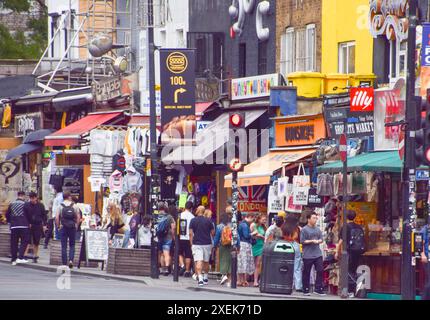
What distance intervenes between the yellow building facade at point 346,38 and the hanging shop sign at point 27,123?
65.9 ft

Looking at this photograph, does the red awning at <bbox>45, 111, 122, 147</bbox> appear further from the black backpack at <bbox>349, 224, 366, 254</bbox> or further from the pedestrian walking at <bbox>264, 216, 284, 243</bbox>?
the black backpack at <bbox>349, 224, 366, 254</bbox>

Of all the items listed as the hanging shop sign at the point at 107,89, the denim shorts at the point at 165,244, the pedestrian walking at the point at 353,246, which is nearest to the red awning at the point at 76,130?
the hanging shop sign at the point at 107,89

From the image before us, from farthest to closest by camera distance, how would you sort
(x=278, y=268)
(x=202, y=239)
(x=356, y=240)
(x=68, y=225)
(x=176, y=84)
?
(x=176, y=84) → (x=68, y=225) → (x=202, y=239) → (x=278, y=268) → (x=356, y=240)

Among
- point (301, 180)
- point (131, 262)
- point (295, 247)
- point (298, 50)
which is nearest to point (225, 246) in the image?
point (295, 247)

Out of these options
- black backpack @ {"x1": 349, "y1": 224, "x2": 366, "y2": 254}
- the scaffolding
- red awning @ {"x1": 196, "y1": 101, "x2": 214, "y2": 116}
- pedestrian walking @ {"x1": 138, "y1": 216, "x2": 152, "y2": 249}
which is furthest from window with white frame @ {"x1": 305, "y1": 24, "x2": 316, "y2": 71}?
the scaffolding

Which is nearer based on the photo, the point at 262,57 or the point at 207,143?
the point at 207,143

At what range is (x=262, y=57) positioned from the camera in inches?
1703

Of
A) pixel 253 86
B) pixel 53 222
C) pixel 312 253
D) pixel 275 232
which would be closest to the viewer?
pixel 312 253

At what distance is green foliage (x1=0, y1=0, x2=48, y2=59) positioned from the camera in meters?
79.4

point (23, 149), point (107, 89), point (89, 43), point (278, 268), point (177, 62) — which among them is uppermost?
point (89, 43)

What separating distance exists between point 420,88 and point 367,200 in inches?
119

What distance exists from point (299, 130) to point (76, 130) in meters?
14.1

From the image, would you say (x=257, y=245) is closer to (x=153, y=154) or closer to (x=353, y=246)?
(x=153, y=154)

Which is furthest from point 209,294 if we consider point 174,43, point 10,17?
point 10,17
